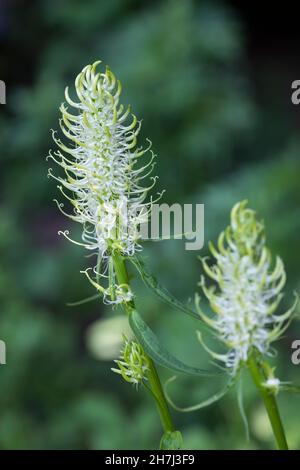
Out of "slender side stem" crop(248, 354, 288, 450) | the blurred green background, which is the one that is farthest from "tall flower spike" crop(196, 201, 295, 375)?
the blurred green background

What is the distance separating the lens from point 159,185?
9.56 feet

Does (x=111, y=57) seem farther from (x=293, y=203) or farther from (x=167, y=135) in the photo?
(x=293, y=203)

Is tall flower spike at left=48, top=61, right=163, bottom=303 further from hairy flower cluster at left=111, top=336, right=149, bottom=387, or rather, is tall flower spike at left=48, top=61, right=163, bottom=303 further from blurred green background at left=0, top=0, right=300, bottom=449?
blurred green background at left=0, top=0, right=300, bottom=449

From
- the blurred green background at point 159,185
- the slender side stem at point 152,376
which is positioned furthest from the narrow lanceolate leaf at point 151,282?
the blurred green background at point 159,185

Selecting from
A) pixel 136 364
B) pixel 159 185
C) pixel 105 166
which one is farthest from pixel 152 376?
pixel 159 185

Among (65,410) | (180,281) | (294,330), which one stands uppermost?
(180,281)

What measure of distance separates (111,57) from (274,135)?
1076mm

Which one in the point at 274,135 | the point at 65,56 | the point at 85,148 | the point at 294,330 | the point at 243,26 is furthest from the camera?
the point at 243,26

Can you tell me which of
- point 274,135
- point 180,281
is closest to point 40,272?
point 180,281

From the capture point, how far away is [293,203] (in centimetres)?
233

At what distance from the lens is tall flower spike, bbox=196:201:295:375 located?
1.64ft

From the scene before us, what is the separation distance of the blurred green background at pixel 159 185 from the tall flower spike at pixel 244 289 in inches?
42.1

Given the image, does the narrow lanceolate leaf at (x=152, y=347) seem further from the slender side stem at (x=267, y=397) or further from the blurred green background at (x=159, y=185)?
the blurred green background at (x=159, y=185)

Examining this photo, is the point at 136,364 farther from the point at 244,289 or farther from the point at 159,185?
the point at 159,185
